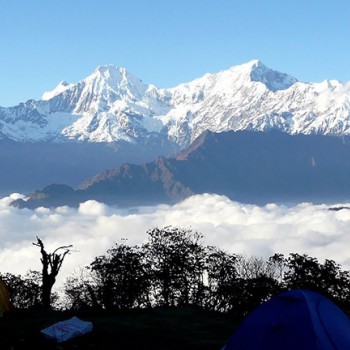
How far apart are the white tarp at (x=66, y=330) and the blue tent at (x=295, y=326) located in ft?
28.4

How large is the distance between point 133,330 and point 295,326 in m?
11.8

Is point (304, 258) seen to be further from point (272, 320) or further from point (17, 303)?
point (272, 320)

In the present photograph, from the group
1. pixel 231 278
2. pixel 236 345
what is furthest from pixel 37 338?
pixel 231 278

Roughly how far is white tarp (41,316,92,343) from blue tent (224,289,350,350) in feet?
28.4

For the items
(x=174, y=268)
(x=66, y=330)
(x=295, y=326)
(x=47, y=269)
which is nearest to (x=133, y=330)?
(x=66, y=330)

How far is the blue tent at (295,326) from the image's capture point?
53.4 feet

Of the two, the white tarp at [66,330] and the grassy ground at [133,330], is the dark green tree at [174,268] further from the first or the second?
the white tarp at [66,330]

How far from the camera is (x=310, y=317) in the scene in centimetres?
1666

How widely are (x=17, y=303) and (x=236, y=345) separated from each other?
193 feet

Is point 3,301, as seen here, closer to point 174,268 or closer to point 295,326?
point 295,326

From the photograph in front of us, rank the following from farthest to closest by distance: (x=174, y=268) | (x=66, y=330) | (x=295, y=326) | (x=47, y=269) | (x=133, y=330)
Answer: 1. (x=174, y=268)
2. (x=47, y=269)
3. (x=133, y=330)
4. (x=66, y=330)
5. (x=295, y=326)

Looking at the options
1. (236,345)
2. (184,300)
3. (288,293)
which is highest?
(184,300)

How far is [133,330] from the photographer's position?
87.4 feet

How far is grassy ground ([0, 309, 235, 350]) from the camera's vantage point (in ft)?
77.4
